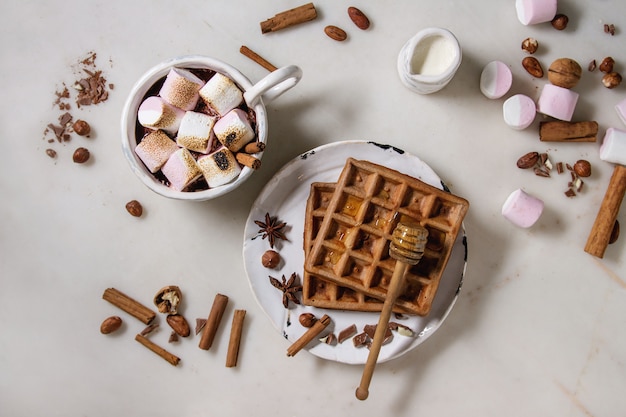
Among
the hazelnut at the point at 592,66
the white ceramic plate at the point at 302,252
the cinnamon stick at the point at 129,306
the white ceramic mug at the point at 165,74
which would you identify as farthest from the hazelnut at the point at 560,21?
the cinnamon stick at the point at 129,306

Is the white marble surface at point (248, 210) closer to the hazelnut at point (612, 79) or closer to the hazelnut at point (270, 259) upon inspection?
the hazelnut at point (612, 79)

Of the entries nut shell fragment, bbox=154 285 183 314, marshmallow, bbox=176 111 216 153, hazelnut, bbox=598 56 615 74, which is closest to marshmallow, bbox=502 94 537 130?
hazelnut, bbox=598 56 615 74

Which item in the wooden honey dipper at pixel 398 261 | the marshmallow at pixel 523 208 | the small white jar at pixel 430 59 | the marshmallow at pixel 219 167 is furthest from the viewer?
the marshmallow at pixel 523 208

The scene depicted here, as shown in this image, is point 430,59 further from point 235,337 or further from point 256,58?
point 235,337

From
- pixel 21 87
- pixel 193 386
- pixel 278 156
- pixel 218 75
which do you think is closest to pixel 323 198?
pixel 278 156

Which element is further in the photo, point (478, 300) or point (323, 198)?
point (478, 300)

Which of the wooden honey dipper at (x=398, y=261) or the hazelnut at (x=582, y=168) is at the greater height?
the hazelnut at (x=582, y=168)

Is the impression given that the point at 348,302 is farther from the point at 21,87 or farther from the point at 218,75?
the point at 21,87

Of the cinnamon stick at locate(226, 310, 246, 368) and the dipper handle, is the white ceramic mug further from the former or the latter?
the dipper handle
